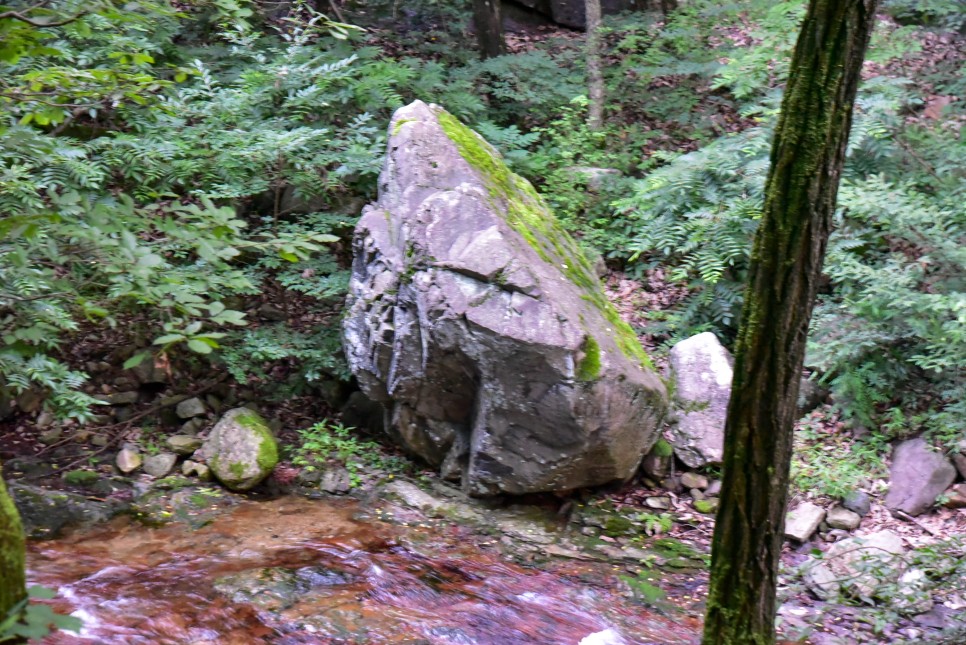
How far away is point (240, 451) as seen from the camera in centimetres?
654

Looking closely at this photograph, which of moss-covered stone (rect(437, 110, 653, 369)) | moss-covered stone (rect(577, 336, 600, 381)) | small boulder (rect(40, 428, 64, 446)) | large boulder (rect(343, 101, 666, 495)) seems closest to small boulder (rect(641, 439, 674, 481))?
large boulder (rect(343, 101, 666, 495))

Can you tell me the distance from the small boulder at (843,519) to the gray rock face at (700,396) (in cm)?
96

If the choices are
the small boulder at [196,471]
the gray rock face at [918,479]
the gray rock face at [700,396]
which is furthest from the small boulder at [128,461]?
the gray rock face at [918,479]

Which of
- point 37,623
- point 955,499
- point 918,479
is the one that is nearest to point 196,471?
point 37,623

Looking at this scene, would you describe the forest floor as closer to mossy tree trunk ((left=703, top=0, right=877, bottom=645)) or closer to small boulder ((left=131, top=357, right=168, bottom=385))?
small boulder ((left=131, top=357, right=168, bottom=385))

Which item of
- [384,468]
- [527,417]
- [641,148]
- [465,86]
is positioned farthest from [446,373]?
[641,148]

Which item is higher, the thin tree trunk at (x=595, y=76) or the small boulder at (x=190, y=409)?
the thin tree trunk at (x=595, y=76)

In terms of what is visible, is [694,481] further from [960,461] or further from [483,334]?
[483,334]

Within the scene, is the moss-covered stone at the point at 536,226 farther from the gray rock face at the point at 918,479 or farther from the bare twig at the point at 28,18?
the bare twig at the point at 28,18

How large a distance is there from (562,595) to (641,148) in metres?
Result: 6.71

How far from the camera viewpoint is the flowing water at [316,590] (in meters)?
4.46

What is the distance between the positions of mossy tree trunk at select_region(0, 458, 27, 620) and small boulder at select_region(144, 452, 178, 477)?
15.0ft

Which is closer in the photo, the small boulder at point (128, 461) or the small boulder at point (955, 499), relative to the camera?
the small boulder at point (955, 499)

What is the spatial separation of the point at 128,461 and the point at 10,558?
15.7 feet
